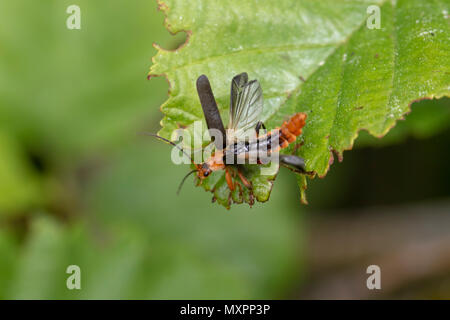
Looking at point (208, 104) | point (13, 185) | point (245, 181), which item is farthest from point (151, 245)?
point (208, 104)

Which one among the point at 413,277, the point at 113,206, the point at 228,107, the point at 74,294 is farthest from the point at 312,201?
the point at 228,107

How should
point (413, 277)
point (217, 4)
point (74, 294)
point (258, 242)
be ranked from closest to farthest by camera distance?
point (217, 4) → point (74, 294) → point (413, 277) → point (258, 242)

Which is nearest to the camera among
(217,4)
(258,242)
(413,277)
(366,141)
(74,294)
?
(217,4)

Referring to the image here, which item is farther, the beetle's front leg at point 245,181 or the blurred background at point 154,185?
the blurred background at point 154,185

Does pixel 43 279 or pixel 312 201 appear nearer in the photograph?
pixel 43 279

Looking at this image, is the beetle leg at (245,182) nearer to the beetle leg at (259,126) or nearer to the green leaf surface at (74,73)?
the beetle leg at (259,126)

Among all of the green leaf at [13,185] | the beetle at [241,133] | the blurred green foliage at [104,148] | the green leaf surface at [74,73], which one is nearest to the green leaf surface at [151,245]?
the blurred green foliage at [104,148]

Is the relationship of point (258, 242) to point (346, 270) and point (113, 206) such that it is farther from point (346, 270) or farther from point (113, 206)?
point (113, 206)

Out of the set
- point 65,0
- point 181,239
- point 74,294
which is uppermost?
point 65,0

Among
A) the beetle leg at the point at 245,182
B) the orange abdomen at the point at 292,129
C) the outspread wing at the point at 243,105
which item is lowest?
the beetle leg at the point at 245,182
